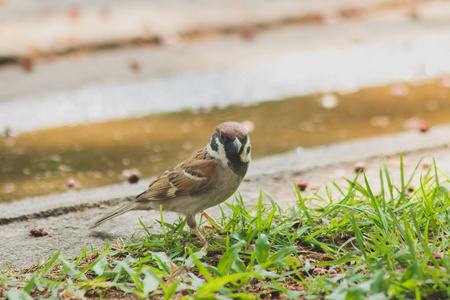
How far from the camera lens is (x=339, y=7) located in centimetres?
954

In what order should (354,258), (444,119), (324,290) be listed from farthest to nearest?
(444,119) → (354,258) → (324,290)

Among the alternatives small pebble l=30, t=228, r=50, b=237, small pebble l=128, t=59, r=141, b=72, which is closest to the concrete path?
small pebble l=30, t=228, r=50, b=237

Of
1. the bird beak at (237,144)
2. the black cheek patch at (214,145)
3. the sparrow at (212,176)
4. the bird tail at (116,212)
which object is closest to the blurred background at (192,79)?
the bird tail at (116,212)

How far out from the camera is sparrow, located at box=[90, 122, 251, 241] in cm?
343

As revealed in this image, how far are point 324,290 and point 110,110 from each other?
402cm

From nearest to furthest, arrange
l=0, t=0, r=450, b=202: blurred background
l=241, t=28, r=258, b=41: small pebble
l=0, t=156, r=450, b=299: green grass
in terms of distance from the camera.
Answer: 1. l=0, t=156, r=450, b=299: green grass
2. l=0, t=0, r=450, b=202: blurred background
3. l=241, t=28, r=258, b=41: small pebble

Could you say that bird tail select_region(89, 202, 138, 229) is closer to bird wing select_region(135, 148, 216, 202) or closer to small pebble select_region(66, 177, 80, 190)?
bird wing select_region(135, 148, 216, 202)

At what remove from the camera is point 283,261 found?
124 inches

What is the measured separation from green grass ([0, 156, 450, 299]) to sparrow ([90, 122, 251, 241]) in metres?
0.15

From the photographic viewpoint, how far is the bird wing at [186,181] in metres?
3.47

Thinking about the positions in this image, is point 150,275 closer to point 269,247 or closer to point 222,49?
point 269,247

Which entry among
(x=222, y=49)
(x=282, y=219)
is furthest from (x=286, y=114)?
(x=282, y=219)

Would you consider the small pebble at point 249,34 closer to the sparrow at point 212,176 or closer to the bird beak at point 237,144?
the sparrow at point 212,176

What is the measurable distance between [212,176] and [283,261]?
63 cm
